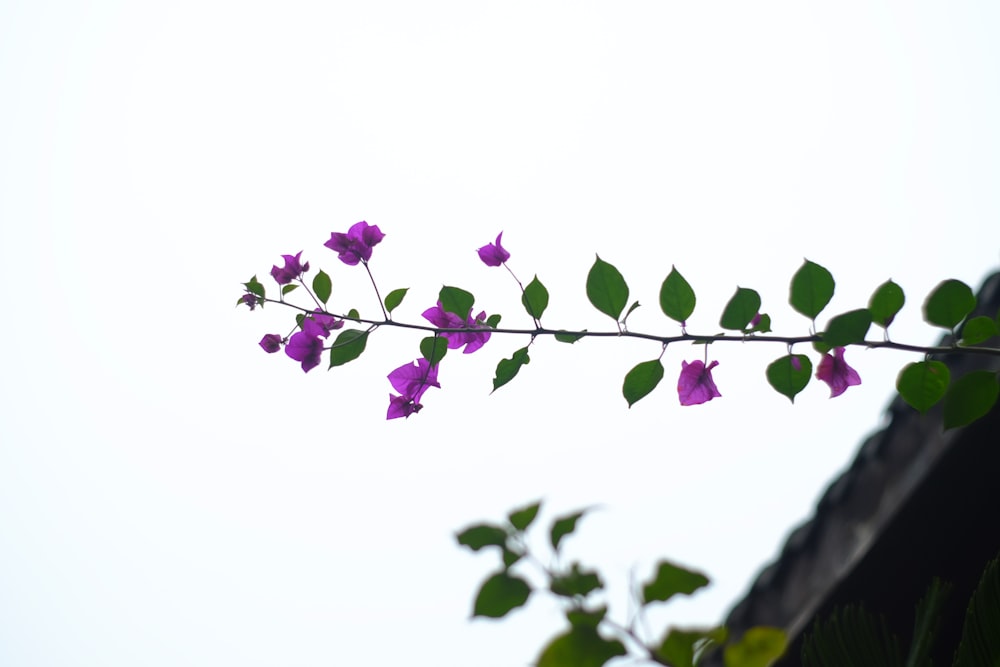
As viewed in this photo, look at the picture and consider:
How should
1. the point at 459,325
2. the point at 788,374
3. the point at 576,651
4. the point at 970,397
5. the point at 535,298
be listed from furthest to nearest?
the point at 459,325
the point at 535,298
the point at 788,374
the point at 970,397
the point at 576,651

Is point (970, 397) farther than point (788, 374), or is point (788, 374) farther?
point (788, 374)

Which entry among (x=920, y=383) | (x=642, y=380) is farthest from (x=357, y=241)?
(x=920, y=383)

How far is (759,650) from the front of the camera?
0.38 m

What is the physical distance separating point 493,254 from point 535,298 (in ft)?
0.60

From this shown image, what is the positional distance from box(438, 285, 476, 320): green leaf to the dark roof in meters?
0.92

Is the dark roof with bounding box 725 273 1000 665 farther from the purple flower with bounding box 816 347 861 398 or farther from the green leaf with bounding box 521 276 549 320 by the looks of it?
the green leaf with bounding box 521 276 549 320

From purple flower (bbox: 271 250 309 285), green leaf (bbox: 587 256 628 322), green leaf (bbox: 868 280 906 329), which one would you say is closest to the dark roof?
green leaf (bbox: 868 280 906 329)

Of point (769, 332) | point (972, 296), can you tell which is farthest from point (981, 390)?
point (769, 332)

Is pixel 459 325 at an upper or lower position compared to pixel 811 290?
upper

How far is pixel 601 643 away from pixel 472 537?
0.28ft

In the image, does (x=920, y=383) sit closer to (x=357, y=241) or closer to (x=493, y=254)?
(x=493, y=254)

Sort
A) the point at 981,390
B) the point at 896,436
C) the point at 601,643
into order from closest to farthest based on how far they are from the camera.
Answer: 1. the point at 601,643
2. the point at 981,390
3. the point at 896,436

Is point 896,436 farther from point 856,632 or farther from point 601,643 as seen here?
point 601,643

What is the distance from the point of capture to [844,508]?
1.47 m
